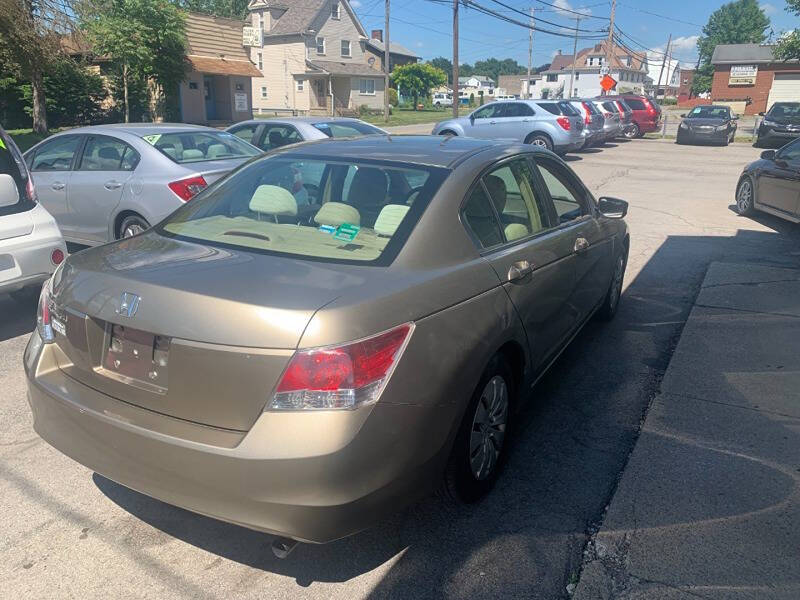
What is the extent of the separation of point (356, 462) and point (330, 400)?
0.23 m

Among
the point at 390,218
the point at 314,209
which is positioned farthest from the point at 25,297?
the point at 390,218

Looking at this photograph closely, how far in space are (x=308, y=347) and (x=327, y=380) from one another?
5.2 inches

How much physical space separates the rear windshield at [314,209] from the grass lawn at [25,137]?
2013 cm

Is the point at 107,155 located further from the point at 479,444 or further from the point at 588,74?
the point at 588,74

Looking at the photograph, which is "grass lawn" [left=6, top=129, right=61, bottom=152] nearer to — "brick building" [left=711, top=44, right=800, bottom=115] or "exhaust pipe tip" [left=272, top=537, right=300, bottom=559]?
"exhaust pipe tip" [left=272, top=537, right=300, bottom=559]

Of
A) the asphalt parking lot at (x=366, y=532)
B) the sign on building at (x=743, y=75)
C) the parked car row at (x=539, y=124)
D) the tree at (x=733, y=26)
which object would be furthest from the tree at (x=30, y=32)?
the tree at (x=733, y=26)

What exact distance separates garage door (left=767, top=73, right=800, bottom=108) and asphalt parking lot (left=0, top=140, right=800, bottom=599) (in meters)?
53.0

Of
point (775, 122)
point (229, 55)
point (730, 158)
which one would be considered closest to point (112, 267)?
point (730, 158)

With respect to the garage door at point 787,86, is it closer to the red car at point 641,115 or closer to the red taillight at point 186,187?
the red car at point 641,115

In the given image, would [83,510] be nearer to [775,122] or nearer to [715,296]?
[715,296]

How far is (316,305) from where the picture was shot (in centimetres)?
235

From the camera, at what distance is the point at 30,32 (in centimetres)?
2025

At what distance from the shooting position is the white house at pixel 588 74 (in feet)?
301

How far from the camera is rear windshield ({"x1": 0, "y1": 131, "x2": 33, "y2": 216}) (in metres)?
5.22
